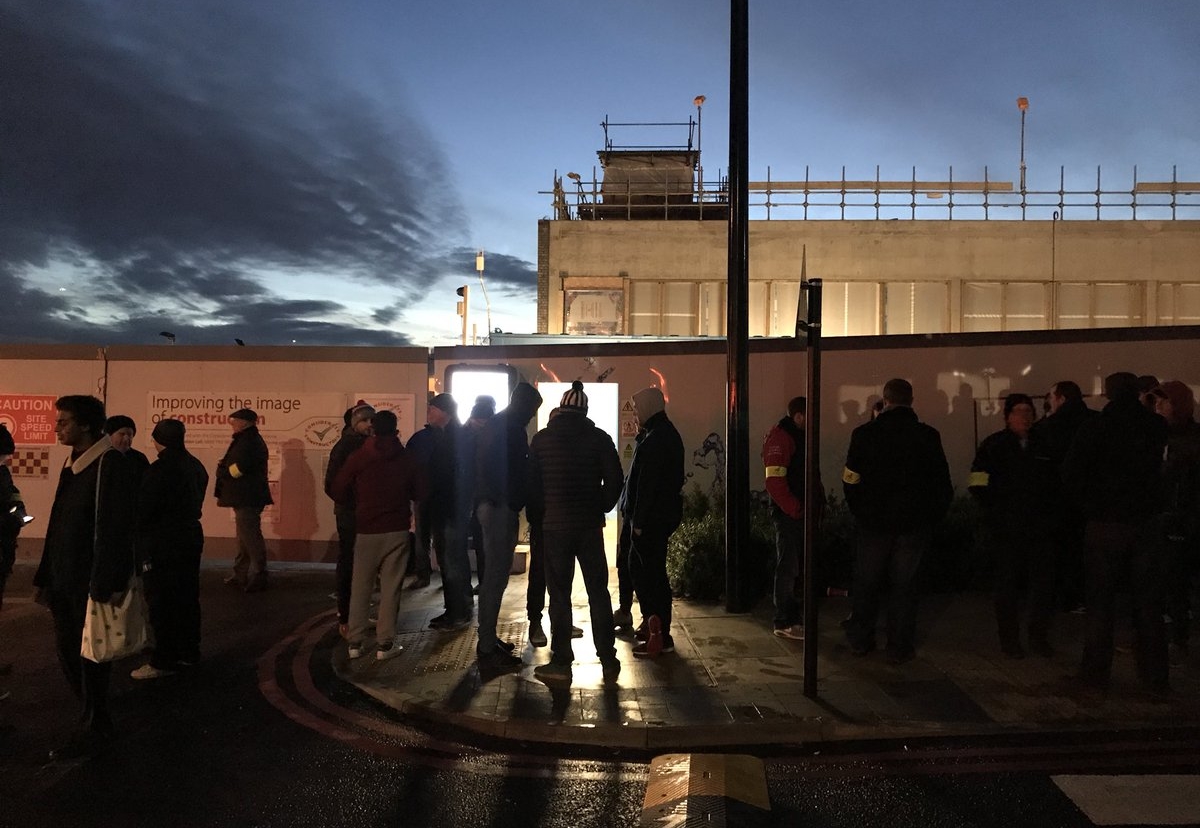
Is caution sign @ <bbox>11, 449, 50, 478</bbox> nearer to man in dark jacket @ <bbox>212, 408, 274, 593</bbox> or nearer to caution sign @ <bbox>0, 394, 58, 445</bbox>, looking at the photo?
caution sign @ <bbox>0, 394, 58, 445</bbox>

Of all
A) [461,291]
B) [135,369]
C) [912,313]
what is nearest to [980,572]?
[135,369]

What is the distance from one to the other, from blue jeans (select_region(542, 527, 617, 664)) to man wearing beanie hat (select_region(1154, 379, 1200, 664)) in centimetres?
411

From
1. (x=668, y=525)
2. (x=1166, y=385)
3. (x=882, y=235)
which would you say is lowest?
(x=668, y=525)

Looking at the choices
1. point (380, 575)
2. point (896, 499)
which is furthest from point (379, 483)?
point (896, 499)

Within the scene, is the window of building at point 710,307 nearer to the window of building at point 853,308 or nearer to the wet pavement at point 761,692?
the window of building at point 853,308

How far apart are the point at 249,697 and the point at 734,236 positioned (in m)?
5.37

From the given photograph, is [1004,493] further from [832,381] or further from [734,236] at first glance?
[832,381]

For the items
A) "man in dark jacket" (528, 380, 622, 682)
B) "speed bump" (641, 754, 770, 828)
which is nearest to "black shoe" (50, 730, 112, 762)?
"man in dark jacket" (528, 380, 622, 682)

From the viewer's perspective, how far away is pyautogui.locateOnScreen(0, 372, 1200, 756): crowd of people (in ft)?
18.5

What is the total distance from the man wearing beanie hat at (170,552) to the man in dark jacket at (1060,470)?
20.7 feet

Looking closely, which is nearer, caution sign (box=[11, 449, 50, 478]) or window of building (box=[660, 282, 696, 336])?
caution sign (box=[11, 449, 50, 478])

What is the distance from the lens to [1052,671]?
20.4 feet

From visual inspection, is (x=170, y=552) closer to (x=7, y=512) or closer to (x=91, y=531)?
(x=7, y=512)

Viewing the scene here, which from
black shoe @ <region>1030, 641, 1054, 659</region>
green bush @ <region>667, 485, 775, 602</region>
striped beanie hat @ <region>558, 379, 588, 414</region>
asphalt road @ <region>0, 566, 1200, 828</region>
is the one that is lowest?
asphalt road @ <region>0, 566, 1200, 828</region>
